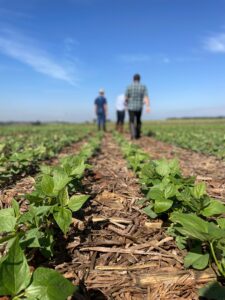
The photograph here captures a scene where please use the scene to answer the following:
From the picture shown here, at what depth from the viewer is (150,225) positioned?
9.11 feet

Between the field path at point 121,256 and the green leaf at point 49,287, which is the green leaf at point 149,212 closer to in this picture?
the field path at point 121,256

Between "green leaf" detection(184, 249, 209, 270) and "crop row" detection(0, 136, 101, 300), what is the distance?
2.60ft

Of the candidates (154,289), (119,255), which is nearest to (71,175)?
(119,255)

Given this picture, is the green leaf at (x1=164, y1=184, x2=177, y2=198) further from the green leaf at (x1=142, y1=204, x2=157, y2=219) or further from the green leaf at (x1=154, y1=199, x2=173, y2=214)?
the green leaf at (x1=142, y1=204, x2=157, y2=219)

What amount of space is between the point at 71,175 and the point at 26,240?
128 cm

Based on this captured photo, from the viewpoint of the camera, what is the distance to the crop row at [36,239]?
1.68 meters

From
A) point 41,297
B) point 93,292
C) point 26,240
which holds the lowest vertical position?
point 93,292

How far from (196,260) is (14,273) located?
3.63 feet

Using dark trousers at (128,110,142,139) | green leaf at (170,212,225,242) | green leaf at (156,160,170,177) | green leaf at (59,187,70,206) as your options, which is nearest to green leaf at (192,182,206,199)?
green leaf at (170,212,225,242)

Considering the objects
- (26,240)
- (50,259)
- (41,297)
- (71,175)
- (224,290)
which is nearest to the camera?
(41,297)

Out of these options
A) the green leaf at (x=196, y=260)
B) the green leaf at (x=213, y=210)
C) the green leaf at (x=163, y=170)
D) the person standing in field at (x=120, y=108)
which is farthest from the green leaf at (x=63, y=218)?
the person standing in field at (x=120, y=108)

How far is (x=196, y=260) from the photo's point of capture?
212cm

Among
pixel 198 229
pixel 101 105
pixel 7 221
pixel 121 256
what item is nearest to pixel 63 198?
pixel 7 221

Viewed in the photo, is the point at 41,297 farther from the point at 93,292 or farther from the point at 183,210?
the point at 183,210
